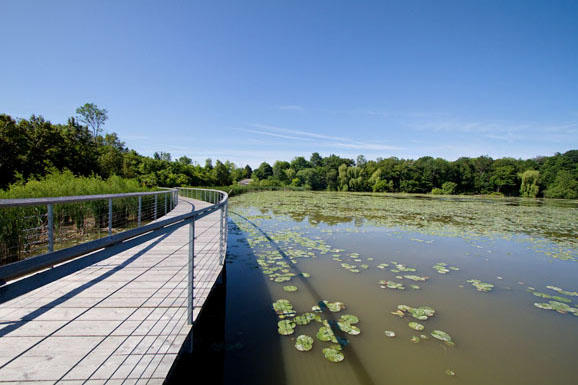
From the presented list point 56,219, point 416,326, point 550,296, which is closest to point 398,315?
point 416,326

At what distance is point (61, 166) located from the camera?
491 inches

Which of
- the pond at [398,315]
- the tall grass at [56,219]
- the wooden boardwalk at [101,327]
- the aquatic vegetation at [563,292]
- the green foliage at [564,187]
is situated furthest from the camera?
the green foliage at [564,187]

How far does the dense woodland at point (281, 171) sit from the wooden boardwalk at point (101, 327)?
11.8 metres

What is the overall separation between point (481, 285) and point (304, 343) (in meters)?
3.70

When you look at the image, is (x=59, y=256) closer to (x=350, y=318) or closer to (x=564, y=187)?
(x=350, y=318)

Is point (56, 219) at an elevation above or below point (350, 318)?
above

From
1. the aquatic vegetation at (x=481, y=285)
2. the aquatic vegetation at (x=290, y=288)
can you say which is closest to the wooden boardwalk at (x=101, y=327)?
the aquatic vegetation at (x=290, y=288)

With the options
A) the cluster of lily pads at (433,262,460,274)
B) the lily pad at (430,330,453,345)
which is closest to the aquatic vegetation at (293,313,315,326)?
the lily pad at (430,330,453,345)

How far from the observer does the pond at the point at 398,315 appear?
2.43 metres

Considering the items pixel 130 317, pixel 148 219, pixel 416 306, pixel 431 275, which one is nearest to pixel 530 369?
pixel 416 306

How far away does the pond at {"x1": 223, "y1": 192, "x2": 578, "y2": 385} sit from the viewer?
2.43m

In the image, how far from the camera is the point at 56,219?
550cm

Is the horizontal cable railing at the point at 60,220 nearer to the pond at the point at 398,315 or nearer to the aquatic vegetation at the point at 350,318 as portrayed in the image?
the pond at the point at 398,315

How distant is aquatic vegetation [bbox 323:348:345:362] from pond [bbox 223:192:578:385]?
1cm
